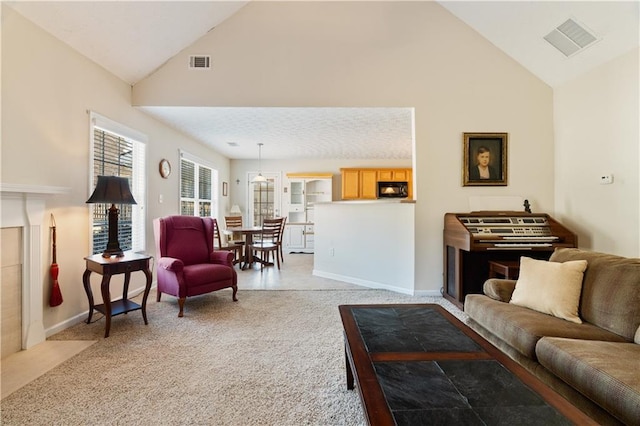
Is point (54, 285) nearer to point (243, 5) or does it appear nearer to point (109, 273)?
point (109, 273)

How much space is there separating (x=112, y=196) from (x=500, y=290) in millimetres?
3428

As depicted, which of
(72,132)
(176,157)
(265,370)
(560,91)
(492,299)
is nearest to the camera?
(265,370)

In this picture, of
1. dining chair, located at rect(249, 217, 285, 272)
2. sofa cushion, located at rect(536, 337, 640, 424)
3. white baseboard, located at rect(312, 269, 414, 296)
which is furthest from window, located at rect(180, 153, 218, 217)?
sofa cushion, located at rect(536, 337, 640, 424)

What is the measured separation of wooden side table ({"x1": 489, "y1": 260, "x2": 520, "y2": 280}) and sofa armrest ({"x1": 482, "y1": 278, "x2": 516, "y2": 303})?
22.6 inches

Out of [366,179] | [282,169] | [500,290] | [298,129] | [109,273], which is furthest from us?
[282,169]

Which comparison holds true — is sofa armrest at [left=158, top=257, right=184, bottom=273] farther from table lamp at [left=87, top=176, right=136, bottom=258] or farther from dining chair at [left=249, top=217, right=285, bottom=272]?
dining chair at [left=249, top=217, right=285, bottom=272]

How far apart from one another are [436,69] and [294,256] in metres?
4.66

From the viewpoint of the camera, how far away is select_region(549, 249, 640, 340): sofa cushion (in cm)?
A: 166

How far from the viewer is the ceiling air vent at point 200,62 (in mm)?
3670

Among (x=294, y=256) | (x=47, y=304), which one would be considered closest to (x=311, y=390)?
(x=47, y=304)

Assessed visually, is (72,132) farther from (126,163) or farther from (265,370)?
(265,370)

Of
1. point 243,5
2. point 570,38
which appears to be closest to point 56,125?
point 243,5

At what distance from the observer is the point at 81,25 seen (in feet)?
8.57

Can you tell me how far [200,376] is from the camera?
1938 mm
